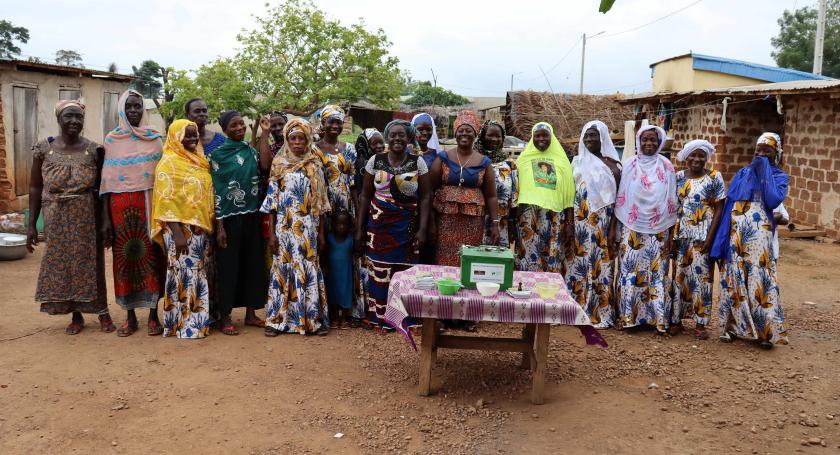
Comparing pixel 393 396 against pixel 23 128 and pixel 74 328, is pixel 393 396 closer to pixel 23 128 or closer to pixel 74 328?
pixel 74 328

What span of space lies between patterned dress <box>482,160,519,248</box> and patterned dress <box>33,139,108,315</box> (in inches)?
116

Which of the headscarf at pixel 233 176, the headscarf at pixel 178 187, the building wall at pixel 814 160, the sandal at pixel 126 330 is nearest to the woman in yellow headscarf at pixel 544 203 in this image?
the headscarf at pixel 233 176

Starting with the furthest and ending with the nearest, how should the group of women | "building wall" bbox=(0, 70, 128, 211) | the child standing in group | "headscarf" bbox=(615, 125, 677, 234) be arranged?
"building wall" bbox=(0, 70, 128, 211)
the child standing in group
"headscarf" bbox=(615, 125, 677, 234)
the group of women

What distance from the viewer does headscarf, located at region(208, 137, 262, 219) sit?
4984 mm

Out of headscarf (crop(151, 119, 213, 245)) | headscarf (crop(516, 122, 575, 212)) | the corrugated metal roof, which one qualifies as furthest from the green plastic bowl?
the corrugated metal roof

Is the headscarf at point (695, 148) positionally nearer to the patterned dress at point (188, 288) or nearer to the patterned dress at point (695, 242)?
the patterned dress at point (695, 242)

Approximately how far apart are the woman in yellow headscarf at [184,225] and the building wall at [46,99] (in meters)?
7.06

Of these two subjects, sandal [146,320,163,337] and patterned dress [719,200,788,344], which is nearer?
patterned dress [719,200,788,344]

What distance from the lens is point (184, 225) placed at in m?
4.88

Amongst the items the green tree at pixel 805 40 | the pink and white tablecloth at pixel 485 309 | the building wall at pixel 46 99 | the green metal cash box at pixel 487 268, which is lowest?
the pink and white tablecloth at pixel 485 309

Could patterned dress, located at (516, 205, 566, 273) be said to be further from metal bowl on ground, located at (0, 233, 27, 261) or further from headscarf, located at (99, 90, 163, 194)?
metal bowl on ground, located at (0, 233, 27, 261)

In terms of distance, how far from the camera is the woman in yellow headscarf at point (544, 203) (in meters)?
5.29

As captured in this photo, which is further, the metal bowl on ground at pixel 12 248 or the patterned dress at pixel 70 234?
the metal bowl on ground at pixel 12 248

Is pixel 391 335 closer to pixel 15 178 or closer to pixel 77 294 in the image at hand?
pixel 77 294
